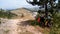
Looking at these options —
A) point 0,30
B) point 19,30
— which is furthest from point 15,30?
point 0,30

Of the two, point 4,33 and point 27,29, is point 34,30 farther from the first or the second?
point 4,33

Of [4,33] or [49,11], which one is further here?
[49,11]

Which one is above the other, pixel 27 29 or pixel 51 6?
pixel 51 6

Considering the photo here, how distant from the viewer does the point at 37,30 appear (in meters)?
15.9

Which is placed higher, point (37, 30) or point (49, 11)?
point (49, 11)

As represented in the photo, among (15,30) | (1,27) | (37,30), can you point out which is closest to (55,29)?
(37,30)

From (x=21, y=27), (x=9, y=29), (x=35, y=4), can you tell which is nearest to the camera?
(x=9, y=29)

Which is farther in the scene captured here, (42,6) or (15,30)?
(42,6)

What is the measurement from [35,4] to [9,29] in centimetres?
373

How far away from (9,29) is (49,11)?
172 inches

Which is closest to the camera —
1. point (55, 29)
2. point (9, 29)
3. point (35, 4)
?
point (55, 29)

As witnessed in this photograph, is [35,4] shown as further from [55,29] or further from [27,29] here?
[55,29]

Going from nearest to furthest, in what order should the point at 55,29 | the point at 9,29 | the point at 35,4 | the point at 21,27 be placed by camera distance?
the point at 55,29
the point at 9,29
the point at 21,27
the point at 35,4

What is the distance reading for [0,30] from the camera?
1476 cm
